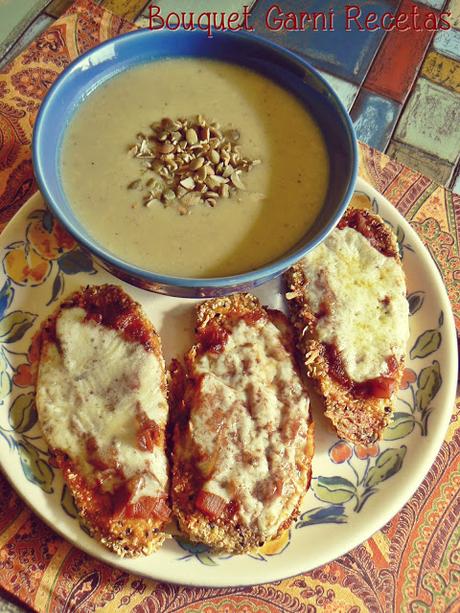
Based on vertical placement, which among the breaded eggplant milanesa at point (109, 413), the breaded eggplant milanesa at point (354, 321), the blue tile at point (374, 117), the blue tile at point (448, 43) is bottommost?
the breaded eggplant milanesa at point (109, 413)

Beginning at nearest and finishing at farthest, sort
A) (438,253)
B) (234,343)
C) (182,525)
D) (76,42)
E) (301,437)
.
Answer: (182,525), (301,437), (234,343), (438,253), (76,42)

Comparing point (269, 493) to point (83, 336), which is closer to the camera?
point (269, 493)

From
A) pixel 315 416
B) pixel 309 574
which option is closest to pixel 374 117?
pixel 315 416

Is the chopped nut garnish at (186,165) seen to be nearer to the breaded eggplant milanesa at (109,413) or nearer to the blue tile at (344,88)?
the breaded eggplant milanesa at (109,413)

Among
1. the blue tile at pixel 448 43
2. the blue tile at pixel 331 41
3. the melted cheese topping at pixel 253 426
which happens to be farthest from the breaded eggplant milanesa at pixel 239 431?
the blue tile at pixel 448 43

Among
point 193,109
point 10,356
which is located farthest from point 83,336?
point 193,109

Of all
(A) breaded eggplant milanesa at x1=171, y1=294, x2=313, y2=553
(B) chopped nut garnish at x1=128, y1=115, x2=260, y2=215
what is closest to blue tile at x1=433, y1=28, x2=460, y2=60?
(B) chopped nut garnish at x1=128, y1=115, x2=260, y2=215

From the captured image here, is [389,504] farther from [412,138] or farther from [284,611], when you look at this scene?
[412,138]

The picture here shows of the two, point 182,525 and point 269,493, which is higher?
point 269,493
